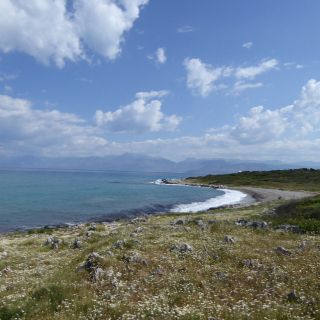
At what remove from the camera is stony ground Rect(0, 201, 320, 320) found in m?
14.6

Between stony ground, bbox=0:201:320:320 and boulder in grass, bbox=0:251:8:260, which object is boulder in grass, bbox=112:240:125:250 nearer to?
stony ground, bbox=0:201:320:320

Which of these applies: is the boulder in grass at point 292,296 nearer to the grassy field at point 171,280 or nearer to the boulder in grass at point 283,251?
the grassy field at point 171,280

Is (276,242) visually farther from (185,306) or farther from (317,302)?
(185,306)

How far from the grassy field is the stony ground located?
0.13 feet

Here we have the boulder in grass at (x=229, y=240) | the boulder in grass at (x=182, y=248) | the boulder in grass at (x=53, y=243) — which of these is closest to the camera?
the boulder in grass at (x=182, y=248)

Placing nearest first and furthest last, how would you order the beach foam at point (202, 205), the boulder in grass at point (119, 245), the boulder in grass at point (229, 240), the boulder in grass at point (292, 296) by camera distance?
1. the boulder in grass at point (292, 296)
2. the boulder in grass at point (119, 245)
3. the boulder in grass at point (229, 240)
4. the beach foam at point (202, 205)

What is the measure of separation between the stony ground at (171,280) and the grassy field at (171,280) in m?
0.04

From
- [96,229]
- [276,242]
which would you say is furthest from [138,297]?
[96,229]

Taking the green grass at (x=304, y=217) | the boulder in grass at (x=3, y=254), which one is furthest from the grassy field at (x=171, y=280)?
the green grass at (x=304, y=217)

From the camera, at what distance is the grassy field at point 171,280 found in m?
14.5

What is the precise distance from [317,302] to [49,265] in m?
14.8

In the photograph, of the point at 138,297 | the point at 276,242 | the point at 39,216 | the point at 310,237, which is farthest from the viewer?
the point at 39,216

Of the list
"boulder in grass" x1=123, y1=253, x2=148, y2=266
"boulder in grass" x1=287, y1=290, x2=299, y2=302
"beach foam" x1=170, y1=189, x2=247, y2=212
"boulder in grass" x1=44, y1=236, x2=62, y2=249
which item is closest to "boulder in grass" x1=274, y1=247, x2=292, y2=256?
"boulder in grass" x1=287, y1=290, x2=299, y2=302

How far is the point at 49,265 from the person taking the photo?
908 inches
